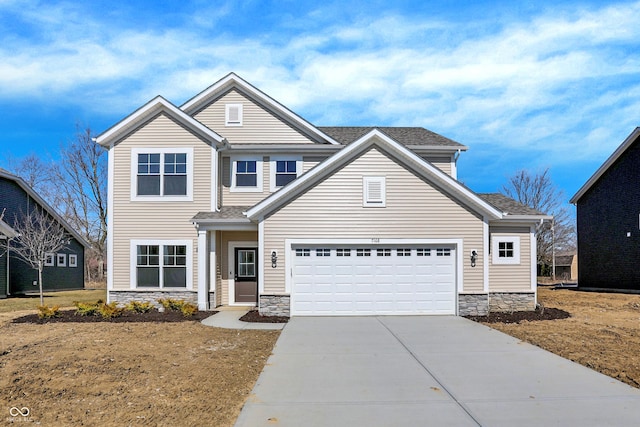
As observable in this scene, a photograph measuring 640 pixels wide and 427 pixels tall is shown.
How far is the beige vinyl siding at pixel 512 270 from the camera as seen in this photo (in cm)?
1530

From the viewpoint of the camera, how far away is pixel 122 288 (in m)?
16.1

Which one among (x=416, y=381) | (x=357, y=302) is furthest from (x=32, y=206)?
(x=416, y=381)

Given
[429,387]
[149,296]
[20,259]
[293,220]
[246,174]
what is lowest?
[429,387]

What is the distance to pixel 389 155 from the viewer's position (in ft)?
47.0

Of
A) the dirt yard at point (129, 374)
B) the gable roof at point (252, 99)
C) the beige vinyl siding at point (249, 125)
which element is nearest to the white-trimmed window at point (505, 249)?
the gable roof at point (252, 99)

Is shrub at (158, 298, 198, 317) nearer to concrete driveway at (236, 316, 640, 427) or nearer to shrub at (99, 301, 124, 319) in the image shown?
shrub at (99, 301, 124, 319)

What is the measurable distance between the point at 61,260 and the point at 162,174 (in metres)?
16.9

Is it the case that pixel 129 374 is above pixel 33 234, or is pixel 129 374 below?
below

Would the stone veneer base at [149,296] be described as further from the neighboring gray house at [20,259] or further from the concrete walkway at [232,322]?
the neighboring gray house at [20,259]

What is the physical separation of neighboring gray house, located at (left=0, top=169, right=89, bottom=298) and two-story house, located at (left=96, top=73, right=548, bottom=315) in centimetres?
1063

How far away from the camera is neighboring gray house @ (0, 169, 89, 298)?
23578mm

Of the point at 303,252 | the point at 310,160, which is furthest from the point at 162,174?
the point at 303,252

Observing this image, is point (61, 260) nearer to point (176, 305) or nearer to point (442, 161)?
point (176, 305)

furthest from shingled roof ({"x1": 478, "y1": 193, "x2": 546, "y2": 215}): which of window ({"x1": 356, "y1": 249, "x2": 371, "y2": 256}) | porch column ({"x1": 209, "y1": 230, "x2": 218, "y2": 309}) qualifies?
porch column ({"x1": 209, "y1": 230, "x2": 218, "y2": 309})
